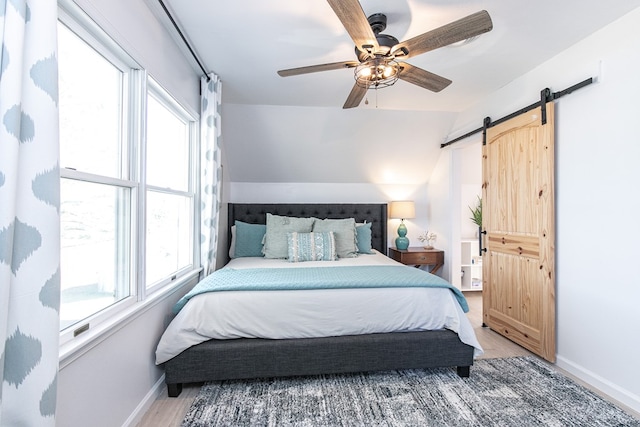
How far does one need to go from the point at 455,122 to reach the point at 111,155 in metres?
3.62

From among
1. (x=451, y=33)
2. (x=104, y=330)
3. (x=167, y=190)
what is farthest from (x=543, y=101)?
(x=104, y=330)

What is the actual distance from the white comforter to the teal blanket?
3 centimetres

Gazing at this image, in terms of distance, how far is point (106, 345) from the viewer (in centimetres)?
146

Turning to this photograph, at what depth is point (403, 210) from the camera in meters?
4.13

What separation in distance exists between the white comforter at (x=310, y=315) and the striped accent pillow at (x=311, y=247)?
108cm

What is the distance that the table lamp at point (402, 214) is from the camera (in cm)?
411

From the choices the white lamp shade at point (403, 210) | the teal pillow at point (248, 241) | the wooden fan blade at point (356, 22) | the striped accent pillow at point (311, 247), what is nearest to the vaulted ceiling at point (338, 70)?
the wooden fan blade at point (356, 22)

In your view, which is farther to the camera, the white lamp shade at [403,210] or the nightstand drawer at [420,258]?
the white lamp shade at [403,210]

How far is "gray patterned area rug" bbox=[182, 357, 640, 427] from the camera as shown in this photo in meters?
1.72

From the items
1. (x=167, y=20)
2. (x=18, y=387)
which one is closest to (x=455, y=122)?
(x=167, y=20)

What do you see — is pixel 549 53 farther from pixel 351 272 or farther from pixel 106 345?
pixel 106 345

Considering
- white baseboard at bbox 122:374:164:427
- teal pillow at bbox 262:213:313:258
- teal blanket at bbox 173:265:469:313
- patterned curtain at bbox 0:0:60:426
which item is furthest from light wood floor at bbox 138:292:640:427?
teal pillow at bbox 262:213:313:258

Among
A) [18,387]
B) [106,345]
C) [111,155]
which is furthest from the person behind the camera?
[111,155]

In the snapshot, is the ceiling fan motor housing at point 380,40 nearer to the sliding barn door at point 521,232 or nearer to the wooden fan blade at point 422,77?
the wooden fan blade at point 422,77
